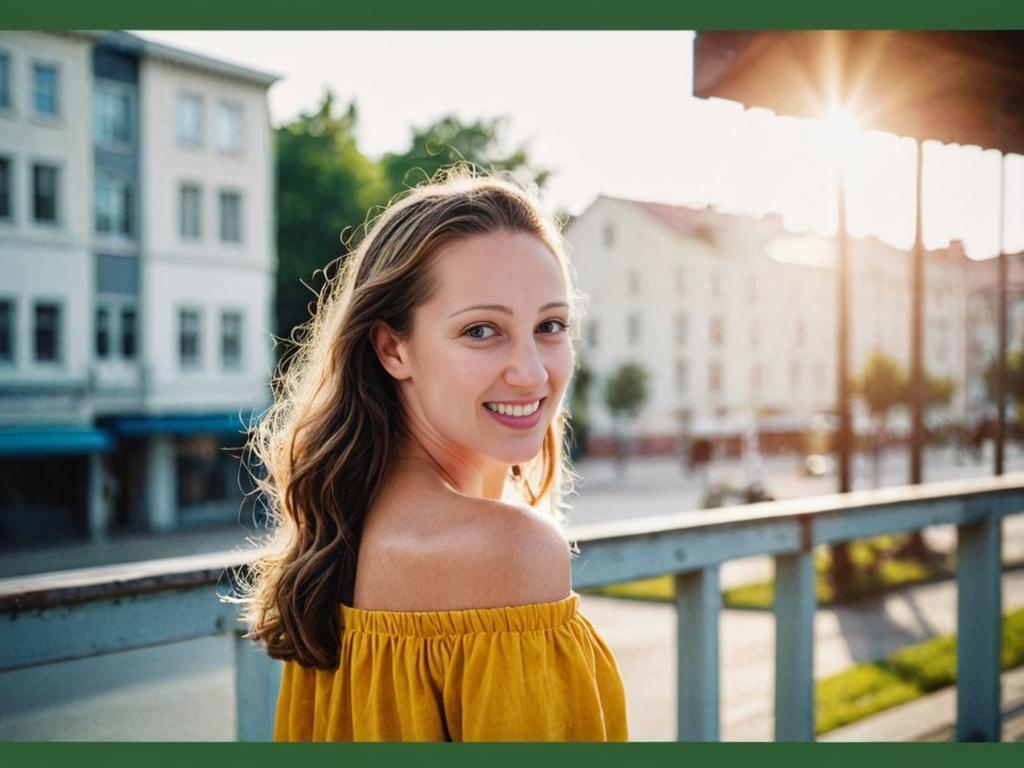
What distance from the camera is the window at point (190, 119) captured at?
1819 centimetres

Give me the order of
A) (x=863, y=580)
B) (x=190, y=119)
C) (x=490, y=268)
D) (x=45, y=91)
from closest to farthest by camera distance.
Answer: (x=490, y=268) → (x=863, y=580) → (x=45, y=91) → (x=190, y=119)

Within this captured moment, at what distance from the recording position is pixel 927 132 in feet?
8.97

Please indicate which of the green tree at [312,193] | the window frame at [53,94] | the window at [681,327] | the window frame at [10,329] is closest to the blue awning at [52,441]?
the window frame at [10,329]

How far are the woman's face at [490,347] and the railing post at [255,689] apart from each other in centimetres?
54

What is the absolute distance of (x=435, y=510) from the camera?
106 cm

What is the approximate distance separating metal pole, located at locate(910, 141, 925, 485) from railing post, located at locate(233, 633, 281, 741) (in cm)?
225

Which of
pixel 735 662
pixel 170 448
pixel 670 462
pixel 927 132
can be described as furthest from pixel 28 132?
pixel 670 462

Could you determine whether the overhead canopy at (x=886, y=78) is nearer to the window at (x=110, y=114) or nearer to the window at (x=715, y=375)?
the window at (x=110, y=114)

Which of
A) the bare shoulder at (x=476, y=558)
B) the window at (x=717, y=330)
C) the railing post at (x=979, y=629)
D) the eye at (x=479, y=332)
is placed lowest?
the railing post at (x=979, y=629)

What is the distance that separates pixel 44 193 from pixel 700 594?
18.6 meters

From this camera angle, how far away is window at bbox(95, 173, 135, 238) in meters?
19.2

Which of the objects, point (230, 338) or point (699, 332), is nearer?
point (230, 338)

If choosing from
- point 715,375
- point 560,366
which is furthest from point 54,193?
point 715,375

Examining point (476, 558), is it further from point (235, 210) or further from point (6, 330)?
point (235, 210)
